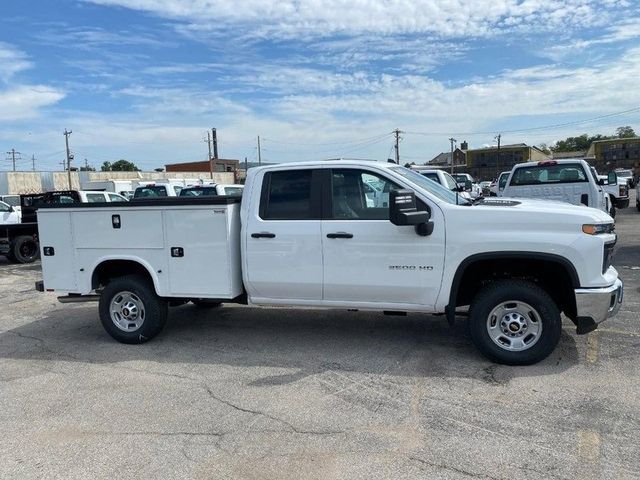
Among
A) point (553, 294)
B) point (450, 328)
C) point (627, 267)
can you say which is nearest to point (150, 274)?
point (450, 328)

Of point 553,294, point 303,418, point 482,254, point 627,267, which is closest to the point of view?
point 303,418

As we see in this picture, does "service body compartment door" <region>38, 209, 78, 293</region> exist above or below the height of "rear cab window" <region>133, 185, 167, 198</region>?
below

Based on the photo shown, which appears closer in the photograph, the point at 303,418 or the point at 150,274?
the point at 303,418

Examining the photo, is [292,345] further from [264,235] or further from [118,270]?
[118,270]

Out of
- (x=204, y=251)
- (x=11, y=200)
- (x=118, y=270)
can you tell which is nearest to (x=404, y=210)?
(x=204, y=251)

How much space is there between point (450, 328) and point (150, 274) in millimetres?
3462

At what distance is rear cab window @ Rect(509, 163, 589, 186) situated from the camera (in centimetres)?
1105

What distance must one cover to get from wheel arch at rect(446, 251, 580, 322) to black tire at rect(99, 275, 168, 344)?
3168 mm

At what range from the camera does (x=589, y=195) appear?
35.3 ft

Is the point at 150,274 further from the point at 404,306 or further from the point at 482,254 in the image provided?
the point at 482,254

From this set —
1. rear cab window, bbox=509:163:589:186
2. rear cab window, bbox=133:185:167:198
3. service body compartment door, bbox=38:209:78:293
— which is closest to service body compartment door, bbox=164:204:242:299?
service body compartment door, bbox=38:209:78:293

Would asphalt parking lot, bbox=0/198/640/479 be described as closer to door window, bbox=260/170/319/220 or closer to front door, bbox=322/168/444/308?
front door, bbox=322/168/444/308

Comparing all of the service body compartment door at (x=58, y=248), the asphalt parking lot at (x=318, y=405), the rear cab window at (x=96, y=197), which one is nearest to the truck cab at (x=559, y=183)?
the asphalt parking lot at (x=318, y=405)

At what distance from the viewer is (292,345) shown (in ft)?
19.6
